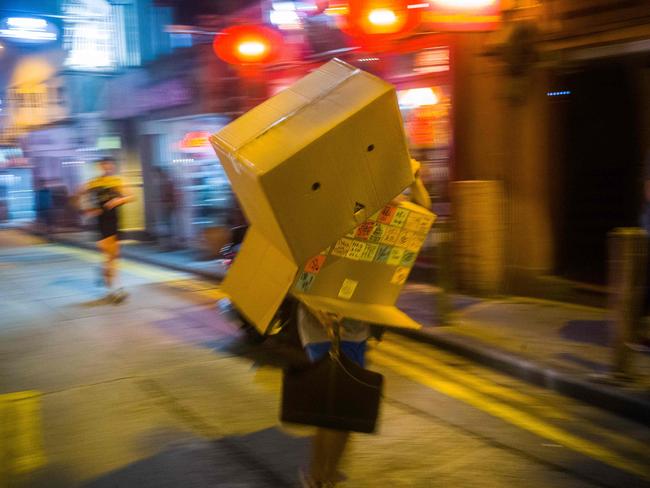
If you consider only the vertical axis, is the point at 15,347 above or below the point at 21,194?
below

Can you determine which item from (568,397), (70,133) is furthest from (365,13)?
(70,133)

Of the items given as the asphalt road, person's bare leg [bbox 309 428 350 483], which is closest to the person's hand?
the asphalt road

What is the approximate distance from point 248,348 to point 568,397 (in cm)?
315

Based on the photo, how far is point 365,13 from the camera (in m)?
7.97

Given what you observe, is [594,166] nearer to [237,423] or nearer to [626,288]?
[626,288]

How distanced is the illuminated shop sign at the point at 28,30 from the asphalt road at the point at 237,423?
16413mm

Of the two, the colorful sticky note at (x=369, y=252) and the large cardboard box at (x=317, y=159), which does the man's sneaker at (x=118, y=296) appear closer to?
the large cardboard box at (x=317, y=159)

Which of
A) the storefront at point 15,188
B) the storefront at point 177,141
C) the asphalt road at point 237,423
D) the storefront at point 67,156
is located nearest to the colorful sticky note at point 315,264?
the asphalt road at point 237,423

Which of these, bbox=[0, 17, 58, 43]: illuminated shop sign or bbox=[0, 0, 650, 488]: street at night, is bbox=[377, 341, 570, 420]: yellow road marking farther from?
bbox=[0, 17, 58, 43]: illuminated shop sign

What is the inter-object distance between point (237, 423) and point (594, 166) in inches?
257

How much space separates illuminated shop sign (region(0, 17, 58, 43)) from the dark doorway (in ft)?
60.3

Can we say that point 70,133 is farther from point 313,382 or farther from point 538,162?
point 313,382

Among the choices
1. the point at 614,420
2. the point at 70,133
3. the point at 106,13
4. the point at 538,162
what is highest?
the point at 106,13

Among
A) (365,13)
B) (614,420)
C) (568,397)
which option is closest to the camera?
(614,420)
